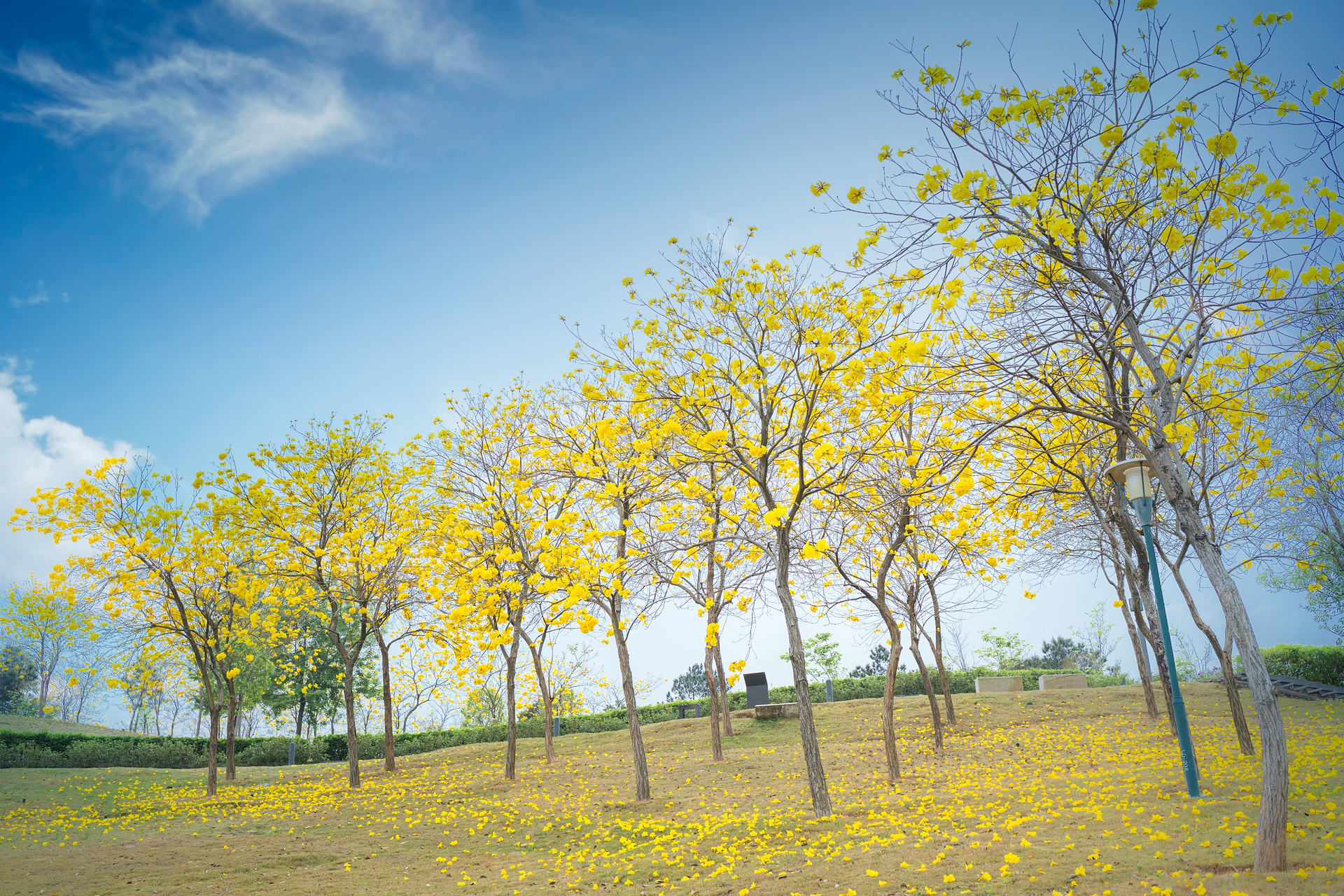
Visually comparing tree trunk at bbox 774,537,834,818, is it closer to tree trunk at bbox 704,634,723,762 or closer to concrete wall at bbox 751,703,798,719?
tree trunk at bbox 704,634,723,762

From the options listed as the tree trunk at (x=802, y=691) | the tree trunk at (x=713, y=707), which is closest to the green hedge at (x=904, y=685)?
the tree trunk at (x=713, y=707)

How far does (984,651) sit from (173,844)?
36485 mm

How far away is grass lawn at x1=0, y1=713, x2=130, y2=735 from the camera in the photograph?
2161cm

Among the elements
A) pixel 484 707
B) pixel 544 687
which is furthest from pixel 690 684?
pixel 544 687

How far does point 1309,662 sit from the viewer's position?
1995cm

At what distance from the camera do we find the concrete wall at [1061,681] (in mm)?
21773

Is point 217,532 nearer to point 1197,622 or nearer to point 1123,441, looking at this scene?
point 1123,441

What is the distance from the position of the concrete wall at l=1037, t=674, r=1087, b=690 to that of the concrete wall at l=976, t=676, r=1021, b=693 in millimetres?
1177

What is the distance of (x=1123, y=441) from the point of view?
27.0 feet

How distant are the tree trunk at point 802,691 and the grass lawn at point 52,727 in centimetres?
2288

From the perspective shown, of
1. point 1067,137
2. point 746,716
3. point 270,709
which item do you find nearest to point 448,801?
point 746,716

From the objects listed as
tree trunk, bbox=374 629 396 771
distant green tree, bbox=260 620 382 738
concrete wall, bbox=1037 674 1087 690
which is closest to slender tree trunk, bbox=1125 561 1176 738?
concrete wall, bbox=1037 674 1087 690

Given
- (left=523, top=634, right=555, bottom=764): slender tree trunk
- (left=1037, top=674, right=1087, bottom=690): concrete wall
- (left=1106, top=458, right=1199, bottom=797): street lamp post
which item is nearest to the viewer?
(left=1106, top=458, right=1199, bottom=797): street lamp post

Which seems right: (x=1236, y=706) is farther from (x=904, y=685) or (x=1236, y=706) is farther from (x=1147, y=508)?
(x=904, y=685)
